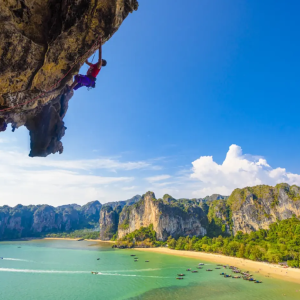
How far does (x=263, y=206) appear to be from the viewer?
68.9 metres

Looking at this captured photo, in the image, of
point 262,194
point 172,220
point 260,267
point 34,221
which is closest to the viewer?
point 260,267

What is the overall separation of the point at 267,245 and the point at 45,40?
5494cm

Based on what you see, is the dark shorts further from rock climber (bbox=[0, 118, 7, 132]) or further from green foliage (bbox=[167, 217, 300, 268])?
green foliage (bbox=[167, 217, 300, 268])

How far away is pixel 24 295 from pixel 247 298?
26.4 meters

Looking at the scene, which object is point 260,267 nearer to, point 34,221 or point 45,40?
point 45,40

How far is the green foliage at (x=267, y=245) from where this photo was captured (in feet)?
128

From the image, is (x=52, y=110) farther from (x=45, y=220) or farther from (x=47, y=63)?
(x=45, y=220)

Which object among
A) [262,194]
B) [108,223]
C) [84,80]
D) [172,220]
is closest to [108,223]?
[108,223]

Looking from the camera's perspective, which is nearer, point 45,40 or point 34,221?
point 45,40

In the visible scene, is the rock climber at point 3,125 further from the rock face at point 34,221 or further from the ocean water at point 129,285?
the rock face at point 34,221

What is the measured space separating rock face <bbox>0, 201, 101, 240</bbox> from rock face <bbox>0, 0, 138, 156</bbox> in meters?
141

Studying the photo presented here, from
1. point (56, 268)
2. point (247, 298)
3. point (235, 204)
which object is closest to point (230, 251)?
point (247, 298)

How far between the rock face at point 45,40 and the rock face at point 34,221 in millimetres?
140568

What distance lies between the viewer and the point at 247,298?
23078mm
